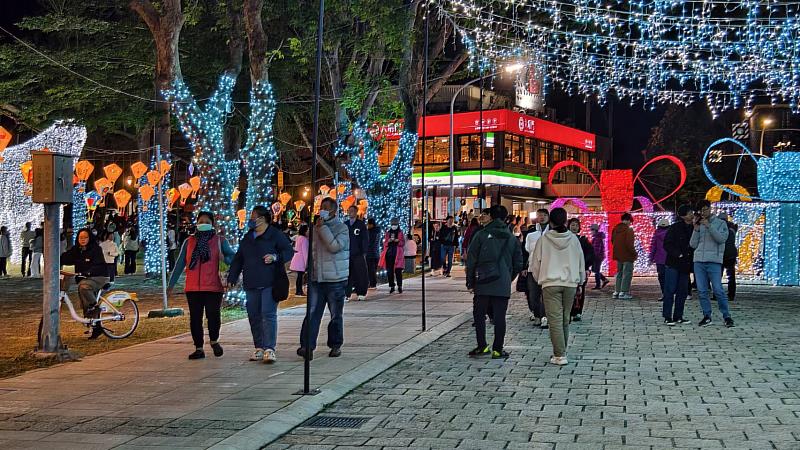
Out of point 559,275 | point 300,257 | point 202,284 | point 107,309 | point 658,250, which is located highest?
point 658,250

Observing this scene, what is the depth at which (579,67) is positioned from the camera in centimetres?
1920

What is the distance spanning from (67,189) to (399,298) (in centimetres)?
870

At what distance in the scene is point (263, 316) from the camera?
9.35 m

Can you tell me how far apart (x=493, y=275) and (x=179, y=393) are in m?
3.86

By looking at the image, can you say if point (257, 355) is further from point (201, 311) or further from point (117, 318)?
point (117, 318)

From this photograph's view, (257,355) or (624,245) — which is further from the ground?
(624,245)

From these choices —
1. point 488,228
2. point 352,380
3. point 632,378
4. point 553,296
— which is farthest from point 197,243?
point 632,378

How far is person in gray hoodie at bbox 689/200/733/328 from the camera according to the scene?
472 inches

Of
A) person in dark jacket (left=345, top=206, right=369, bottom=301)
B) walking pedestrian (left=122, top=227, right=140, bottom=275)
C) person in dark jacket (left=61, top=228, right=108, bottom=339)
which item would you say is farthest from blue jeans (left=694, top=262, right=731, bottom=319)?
walking pedestrian (left=122, top=227, right=140, bottom=275)

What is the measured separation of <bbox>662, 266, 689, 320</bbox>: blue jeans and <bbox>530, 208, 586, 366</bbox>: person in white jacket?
12.1 feet

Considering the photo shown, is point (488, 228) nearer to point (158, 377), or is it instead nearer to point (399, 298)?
point (158, 377)

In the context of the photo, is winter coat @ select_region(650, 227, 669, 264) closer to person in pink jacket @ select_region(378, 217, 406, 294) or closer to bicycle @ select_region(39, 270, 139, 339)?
person in pink jacket @ select_region(378, 217, 406, 294)

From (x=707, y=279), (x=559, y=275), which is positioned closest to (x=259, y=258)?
(x=559, y=275)

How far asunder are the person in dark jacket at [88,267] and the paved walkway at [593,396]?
183 inches
